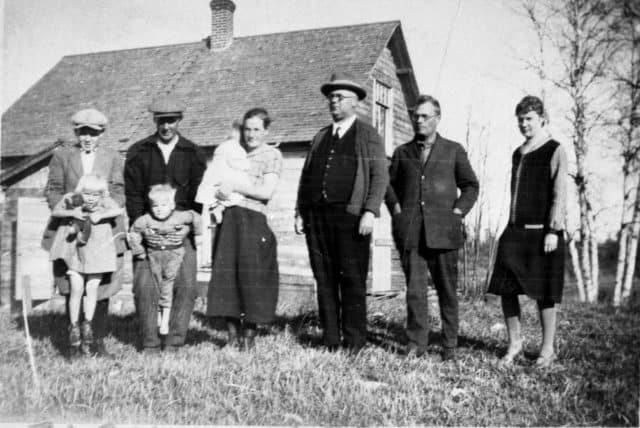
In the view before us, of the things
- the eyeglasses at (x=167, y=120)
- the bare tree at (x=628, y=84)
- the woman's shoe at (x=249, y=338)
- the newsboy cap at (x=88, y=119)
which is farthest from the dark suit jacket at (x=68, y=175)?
the bare tree at (x=628, y=84)

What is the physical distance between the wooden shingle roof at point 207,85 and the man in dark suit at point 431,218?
148 inches

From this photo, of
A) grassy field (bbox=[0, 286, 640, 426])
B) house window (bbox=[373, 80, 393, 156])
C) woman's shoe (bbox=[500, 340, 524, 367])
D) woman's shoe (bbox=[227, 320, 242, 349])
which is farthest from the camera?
house window (bbox=[373, 80, 393, 156])

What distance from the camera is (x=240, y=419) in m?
2.94

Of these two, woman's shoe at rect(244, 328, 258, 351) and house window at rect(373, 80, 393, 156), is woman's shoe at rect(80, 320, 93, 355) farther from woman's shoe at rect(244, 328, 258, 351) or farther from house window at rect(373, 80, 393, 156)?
house window at rect(373, 80, 393, 156)

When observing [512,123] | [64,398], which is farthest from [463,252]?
[64,398]

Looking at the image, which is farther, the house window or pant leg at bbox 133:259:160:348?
the house window

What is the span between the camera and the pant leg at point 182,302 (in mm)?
3936

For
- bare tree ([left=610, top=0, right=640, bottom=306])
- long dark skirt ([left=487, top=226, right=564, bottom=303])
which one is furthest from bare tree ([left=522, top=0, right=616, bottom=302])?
long dark skirt ([left=487, top=226, right=564, bottom=303])

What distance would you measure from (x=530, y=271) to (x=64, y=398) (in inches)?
117

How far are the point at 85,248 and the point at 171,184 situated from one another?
2.38ft

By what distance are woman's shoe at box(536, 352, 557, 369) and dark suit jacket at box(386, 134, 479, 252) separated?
914 mm

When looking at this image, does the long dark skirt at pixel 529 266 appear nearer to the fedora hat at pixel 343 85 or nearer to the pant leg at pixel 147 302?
the fedora hat at pixel 343 85

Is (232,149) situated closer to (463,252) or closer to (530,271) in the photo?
(530,271)

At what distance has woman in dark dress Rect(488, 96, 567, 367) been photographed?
11.7ft
